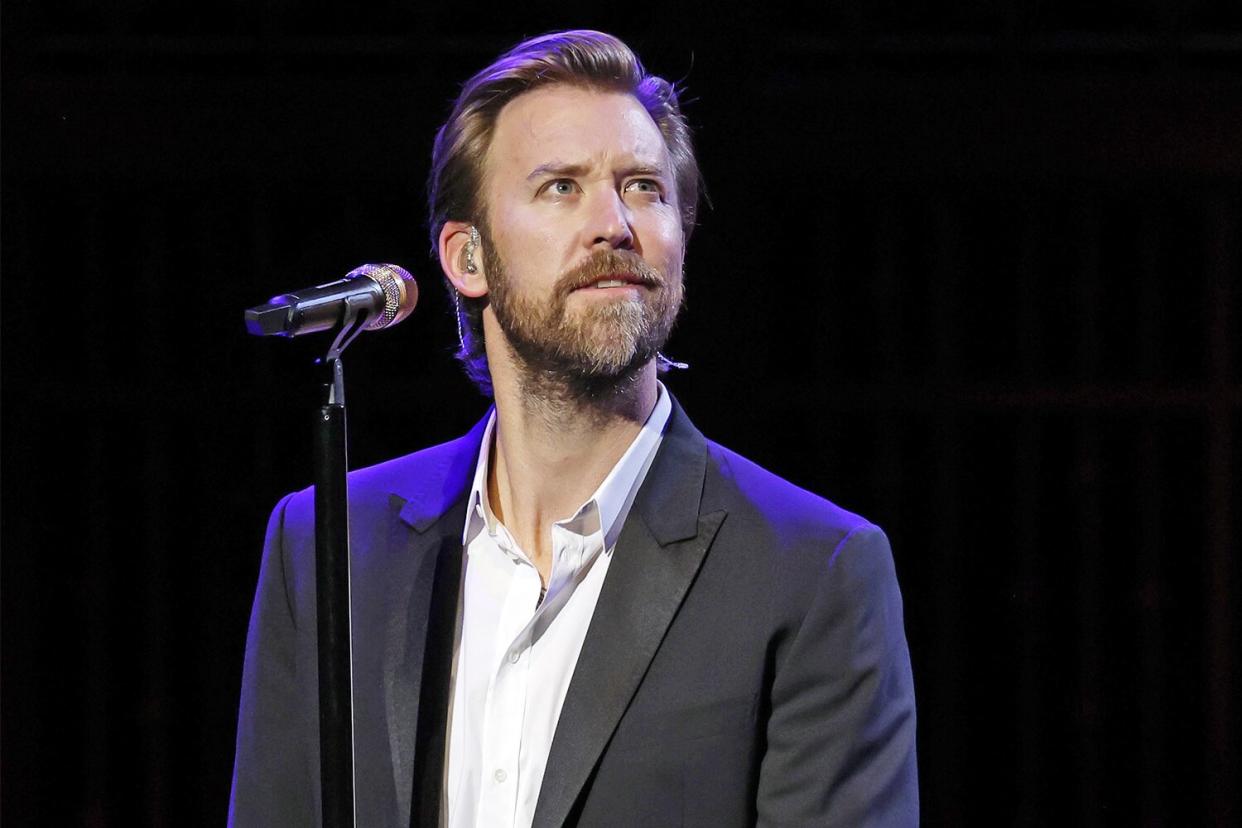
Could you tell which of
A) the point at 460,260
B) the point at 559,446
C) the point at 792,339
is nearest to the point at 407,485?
the point at 559,446

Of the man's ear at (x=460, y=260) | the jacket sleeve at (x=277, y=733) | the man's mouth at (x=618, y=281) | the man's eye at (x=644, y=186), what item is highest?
the man's eye at (x=644, y=186)

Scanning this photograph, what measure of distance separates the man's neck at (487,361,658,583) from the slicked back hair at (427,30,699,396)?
0.25 metres

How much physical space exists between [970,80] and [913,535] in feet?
3.31

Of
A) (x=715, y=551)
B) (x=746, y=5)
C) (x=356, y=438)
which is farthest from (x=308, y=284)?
(x=715, y=551)

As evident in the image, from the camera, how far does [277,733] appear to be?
215 centimetres

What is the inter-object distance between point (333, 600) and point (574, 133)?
0.86 meters

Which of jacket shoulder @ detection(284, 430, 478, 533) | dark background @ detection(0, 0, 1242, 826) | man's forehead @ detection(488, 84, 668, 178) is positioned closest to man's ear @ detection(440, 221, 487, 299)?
man's forehead @ detection(488, 84, 668, 178)

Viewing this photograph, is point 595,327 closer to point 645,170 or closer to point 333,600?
point 645,170

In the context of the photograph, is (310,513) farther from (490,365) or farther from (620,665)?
(620,665)

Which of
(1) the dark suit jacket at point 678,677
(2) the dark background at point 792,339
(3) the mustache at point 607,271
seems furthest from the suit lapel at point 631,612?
(2) the dark background at point 792,339

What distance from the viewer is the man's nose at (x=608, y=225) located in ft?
6.74

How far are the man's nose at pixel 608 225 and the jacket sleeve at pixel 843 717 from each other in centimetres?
52

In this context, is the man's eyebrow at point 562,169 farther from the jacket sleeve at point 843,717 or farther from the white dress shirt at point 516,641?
the jacket sleeve at point 843,717

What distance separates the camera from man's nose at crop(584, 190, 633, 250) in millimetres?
2055
